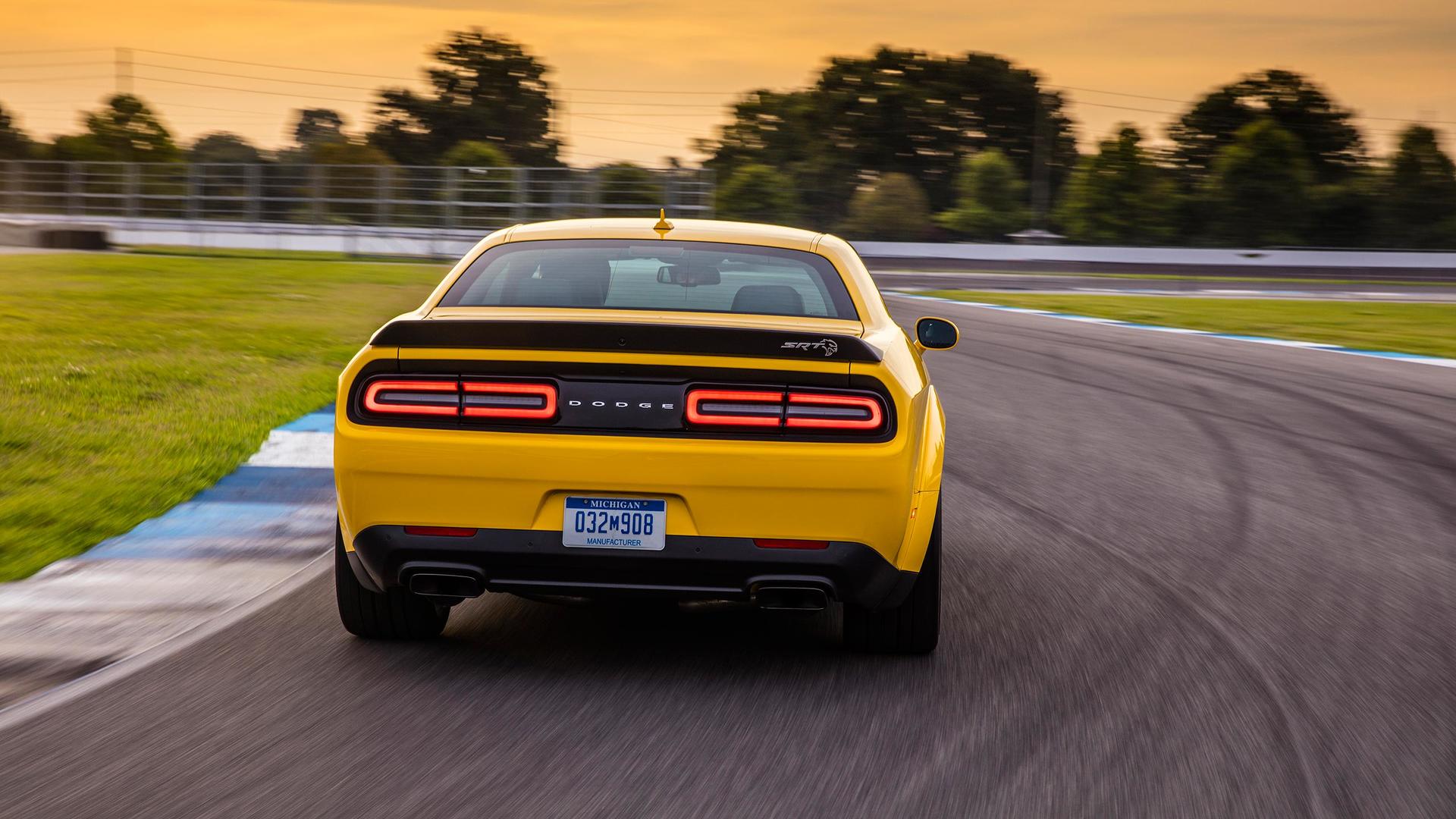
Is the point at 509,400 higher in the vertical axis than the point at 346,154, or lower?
lower

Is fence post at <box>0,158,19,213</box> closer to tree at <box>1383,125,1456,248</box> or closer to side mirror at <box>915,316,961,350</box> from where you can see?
side mirror at <box>915,316,961,350</box>

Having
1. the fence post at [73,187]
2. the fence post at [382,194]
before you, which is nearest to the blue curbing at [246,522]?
the fence post at [382,194]

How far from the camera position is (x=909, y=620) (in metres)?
4.38

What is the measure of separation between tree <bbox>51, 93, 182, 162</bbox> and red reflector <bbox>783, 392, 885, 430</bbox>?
93693 millimetres

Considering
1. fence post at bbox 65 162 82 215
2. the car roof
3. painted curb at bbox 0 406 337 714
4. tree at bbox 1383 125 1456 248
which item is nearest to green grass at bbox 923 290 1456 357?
the car roof

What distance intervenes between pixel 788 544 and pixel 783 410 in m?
0.36

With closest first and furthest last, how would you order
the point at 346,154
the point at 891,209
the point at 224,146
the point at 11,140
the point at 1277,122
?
the point at 891,209 → the point at 346,154 → the point at 1277,122 → the point at 11,140 → the point at 224,146

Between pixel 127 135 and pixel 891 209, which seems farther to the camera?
pixel 127 135

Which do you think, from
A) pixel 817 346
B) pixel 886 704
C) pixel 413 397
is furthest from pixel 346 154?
pixel 886 704

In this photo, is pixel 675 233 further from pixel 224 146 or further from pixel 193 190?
pixel 224 146

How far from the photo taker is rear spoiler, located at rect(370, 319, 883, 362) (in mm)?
3965

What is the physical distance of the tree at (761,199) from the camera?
69.1 m

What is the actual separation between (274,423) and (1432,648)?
23.1 ft

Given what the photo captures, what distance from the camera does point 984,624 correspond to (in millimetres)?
4867
